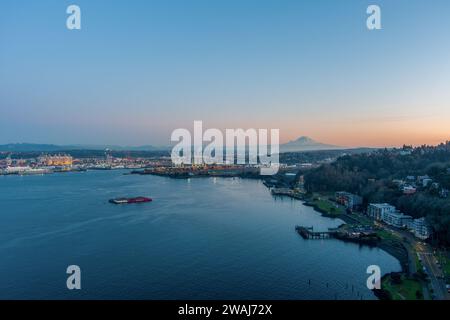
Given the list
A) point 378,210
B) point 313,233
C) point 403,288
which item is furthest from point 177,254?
point 378,210

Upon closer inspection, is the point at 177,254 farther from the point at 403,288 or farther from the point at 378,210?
the point at 378,210

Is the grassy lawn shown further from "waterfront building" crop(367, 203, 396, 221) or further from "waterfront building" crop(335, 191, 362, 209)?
"waterfront building" crop(335, 191, 362, 209)

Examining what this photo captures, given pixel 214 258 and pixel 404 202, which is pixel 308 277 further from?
pixel 404 202

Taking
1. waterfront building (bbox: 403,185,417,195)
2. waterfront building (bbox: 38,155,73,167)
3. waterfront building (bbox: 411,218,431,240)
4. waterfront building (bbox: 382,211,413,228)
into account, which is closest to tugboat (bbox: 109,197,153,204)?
waterfront building (bbox: 382,211,413,228)

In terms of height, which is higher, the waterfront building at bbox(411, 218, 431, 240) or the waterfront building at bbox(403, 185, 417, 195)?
the waterfront building at bbox(403, 185, 417, 195)

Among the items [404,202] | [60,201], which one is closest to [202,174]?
[60,201]

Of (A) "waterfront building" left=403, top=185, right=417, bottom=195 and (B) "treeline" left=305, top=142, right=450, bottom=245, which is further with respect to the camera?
(A) "waterfront building" left=403, top=185, right=417, bottom=195
